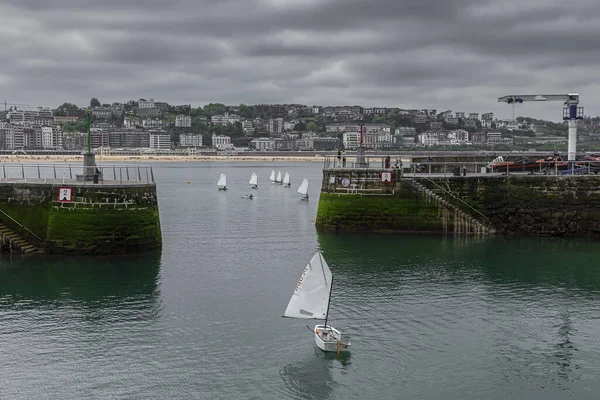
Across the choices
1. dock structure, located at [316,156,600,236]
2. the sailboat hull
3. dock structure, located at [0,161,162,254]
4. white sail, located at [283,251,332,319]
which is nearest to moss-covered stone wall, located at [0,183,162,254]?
dock structure, located at [0,161,162,254]

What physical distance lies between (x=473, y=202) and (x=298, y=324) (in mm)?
26659

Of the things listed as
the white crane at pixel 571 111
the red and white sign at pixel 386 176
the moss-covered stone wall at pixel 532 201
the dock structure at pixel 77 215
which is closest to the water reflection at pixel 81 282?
the dock structure at pixel 77 215

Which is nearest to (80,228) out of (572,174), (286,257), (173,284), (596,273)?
(173,284)

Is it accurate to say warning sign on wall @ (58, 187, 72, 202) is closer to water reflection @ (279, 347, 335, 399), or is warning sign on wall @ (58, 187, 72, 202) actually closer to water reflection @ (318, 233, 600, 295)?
water reflection @ (318, 233, 600, 295)

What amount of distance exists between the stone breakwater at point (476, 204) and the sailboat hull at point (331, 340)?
26144 millimetres

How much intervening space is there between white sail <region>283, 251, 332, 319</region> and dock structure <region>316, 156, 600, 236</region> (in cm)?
2518

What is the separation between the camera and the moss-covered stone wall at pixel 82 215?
129ft

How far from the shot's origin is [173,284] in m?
35.8

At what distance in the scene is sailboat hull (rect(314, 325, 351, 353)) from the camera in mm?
24922

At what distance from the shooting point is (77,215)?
130ft

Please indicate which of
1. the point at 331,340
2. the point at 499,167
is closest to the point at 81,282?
the point at 331,340

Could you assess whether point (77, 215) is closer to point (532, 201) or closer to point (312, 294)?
point (312, 294)

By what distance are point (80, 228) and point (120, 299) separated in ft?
28.5

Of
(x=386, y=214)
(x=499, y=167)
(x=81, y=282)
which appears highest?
(x=499, y=167)
